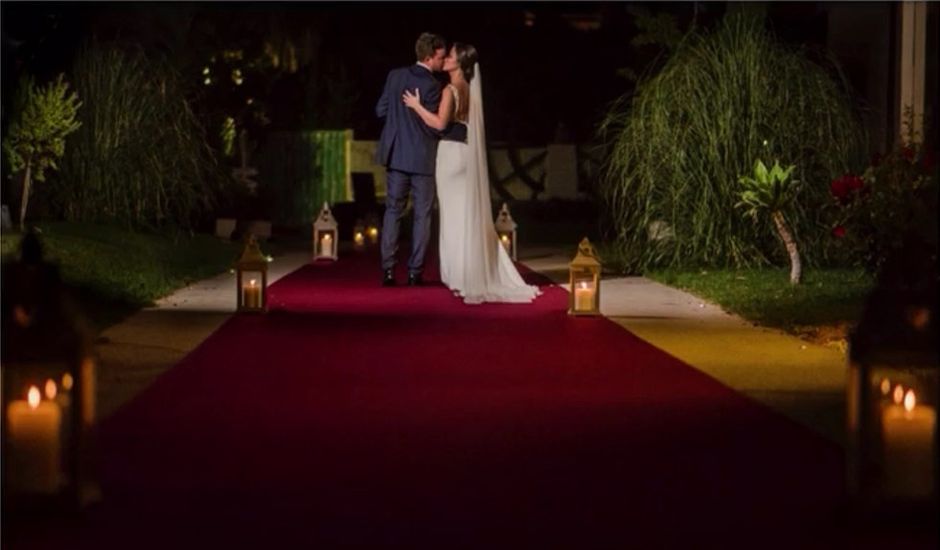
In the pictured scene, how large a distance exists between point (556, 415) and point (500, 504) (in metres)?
2.24

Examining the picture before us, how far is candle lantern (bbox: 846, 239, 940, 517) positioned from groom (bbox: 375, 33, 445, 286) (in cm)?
1001

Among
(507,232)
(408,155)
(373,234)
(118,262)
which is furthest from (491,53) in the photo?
(408,155)

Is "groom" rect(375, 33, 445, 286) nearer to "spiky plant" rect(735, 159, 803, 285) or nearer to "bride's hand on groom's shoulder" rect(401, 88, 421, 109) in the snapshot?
"bride's hand on groom's shoulder" rect(401, 88, 421, 109)

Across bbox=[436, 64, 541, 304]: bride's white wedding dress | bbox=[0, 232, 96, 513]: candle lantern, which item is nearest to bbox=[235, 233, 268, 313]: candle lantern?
bbox=[436, 64, 541, 304]: bride's white wedding dress

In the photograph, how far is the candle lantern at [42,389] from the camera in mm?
6664

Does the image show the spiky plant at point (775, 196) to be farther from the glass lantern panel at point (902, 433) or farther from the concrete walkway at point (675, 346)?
the glass lantern panel at point (902, 433)

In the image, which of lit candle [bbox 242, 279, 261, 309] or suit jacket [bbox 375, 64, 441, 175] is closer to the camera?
lit candle [bbox 242, 279, 261, 309]

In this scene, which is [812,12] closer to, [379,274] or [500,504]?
[379,274]

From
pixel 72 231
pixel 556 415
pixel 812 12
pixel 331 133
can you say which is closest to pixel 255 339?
pixel 556 415

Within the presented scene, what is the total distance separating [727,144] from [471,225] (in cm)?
303

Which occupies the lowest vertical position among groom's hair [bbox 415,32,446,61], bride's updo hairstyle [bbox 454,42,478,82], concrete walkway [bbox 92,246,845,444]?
concrete walkway [bbox 92,246,845,444]

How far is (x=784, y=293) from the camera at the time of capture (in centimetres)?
1603

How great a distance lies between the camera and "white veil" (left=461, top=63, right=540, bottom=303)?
52.3 ft

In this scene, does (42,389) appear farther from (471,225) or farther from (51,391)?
(471,225)
